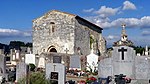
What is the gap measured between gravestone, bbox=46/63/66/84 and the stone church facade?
1569 centimetres

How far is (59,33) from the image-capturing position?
33938 millimetres

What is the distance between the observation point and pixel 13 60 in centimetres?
3250

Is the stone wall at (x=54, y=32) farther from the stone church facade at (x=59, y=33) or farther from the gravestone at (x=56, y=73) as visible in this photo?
the gravestone at (x=56, y=73)

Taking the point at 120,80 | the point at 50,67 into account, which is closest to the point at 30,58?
the point at 50,67

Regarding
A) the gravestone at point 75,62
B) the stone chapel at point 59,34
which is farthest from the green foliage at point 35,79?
the stone chapel at point 59,34

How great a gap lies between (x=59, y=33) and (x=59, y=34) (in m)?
0.11

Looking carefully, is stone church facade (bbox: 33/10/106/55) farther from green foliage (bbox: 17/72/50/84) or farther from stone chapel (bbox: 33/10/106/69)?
green foliage (bbox: 17/72/50/84)

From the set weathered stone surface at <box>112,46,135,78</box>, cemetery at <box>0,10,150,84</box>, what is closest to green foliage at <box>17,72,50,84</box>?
cemetery at <box>0,10,150,84</box>

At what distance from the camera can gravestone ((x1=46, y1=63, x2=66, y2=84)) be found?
16.4m

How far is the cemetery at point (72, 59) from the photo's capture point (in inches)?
661

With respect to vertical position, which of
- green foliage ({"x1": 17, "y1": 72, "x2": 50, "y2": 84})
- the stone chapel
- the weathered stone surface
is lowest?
green foliage ({"x1": 17, "y1": 72, "x2": 50, "y2": 84})

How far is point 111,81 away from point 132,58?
2.48 meters

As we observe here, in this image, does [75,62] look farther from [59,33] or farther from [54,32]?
[54,32]

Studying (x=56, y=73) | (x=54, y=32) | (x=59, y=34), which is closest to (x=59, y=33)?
(x=59, y=34)
